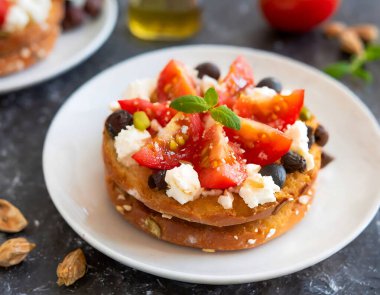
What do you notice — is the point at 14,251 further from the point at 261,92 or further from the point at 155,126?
the point at 261,92

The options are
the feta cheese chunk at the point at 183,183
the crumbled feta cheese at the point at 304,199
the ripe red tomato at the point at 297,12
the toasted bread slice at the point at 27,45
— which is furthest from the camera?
the ripe red tomato at the point at 297,12

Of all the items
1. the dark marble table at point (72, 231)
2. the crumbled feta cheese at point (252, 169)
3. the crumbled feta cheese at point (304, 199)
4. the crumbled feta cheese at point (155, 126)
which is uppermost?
the crumbled feta cheese at point (252, 169)

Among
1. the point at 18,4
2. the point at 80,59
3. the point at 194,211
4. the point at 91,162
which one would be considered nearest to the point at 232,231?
the point at 194,211

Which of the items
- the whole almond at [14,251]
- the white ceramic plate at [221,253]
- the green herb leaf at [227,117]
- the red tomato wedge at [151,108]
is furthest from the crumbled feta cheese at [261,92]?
the whole almond at [14,251]

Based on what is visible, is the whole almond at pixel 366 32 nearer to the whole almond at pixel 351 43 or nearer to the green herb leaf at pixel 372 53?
the whole almond at pixel 351 43

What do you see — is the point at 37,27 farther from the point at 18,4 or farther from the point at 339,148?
the point at 339,148

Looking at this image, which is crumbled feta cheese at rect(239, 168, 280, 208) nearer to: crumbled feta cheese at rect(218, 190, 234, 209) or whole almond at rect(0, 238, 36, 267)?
crumbled feta cheese at rect(218, 190, 234, 209)

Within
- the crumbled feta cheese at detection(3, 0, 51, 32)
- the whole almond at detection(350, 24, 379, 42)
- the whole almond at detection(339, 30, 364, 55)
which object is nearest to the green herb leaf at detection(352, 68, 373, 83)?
the whole almond at detection(339, 30, 364, 55)
